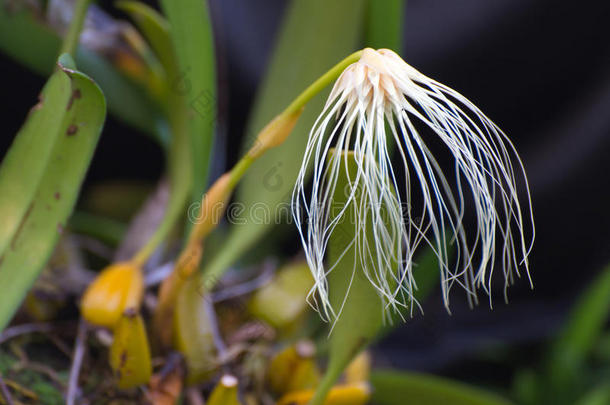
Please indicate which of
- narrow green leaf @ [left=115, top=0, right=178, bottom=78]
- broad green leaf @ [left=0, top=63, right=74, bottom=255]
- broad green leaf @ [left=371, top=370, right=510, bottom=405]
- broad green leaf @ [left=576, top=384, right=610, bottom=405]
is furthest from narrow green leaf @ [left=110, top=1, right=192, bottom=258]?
broad green leaf @ [left=576, top=384, right=610, bottom=405]

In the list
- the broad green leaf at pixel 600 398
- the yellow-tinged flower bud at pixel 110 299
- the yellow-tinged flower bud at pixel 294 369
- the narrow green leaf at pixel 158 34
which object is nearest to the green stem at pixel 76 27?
the narrow green leaf at pixel 158 34

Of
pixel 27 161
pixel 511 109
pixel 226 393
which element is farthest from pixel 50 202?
pixel 511 109

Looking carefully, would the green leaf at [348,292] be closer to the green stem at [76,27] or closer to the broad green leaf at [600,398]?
the green stem at [76,27]

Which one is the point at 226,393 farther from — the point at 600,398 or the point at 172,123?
the point at 600,398

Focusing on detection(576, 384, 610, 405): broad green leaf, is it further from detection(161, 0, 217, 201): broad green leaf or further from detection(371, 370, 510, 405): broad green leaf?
detection(161, 0, 217, 201): broad green leaf

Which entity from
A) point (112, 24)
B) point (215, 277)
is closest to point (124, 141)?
point (112, 24)
